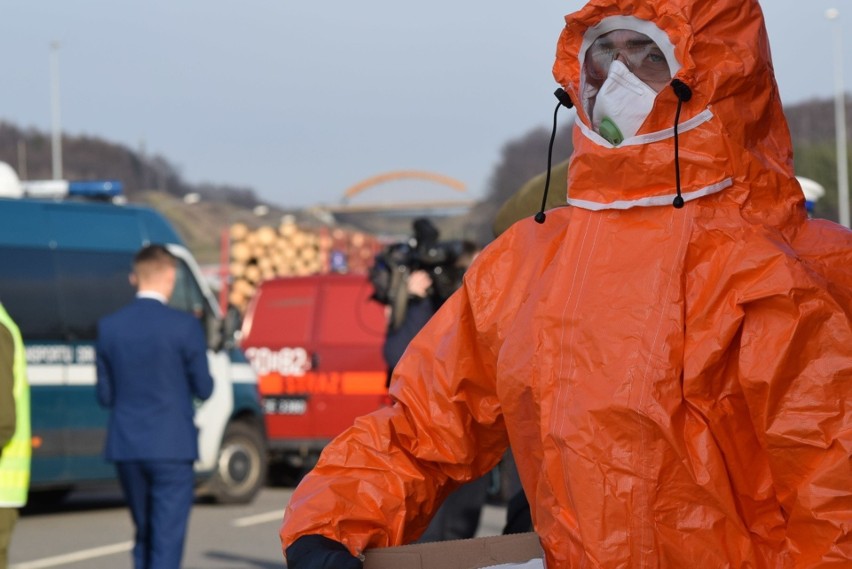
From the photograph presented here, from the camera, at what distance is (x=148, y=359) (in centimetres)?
759

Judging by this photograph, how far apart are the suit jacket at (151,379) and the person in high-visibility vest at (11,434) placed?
1591 mm

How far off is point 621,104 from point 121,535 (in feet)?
33.1

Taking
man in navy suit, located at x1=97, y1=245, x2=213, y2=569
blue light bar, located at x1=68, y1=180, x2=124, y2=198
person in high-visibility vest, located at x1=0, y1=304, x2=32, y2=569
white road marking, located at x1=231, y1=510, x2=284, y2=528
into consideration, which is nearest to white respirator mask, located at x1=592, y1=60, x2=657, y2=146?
person in high-visibility vest, located at x1=0, y1=304, x2=32, y2=569

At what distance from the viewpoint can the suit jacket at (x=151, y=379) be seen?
24.6 feet

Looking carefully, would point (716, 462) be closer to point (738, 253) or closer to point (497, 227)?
point (738, 253)

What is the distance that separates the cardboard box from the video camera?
5597 millimetres

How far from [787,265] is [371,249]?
31.6 meters

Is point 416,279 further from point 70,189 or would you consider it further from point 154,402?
point 70,189

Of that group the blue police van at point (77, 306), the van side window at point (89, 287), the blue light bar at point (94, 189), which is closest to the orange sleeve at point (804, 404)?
the blue police van at point (77, 306)

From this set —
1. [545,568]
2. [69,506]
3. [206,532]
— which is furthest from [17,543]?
[545,568]

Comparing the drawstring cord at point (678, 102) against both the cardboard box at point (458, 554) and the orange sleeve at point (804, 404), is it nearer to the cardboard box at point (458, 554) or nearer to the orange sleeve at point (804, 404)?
the orange sleeve at point (804, 404)

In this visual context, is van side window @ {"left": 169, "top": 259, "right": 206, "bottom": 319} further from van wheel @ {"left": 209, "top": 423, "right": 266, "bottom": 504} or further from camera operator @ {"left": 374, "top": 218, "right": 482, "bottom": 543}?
camera operator @ {"left": 374, "top": 218, "right": 482, "bottom": 543}

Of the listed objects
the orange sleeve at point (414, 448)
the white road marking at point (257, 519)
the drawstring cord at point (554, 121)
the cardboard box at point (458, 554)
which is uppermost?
the drawstring cord at point (554, 121)

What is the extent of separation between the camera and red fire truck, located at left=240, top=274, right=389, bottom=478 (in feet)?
47.6
